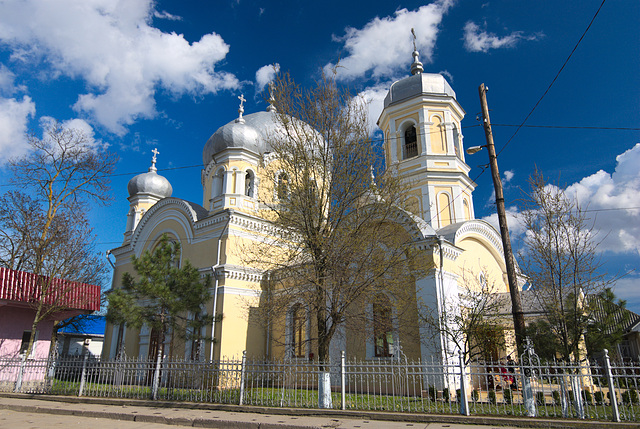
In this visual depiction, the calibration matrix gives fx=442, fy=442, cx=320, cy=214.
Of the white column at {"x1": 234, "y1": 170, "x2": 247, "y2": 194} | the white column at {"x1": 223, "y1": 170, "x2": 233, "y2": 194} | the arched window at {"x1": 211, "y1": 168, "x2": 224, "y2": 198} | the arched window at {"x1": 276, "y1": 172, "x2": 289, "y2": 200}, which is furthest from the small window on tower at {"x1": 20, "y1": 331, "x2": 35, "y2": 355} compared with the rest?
the arched window at {"x1": 276, "y1": 172, "x2": 289, "y2": 200}

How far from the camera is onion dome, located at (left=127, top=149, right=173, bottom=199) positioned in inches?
918

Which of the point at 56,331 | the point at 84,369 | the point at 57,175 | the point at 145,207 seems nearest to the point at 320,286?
the point at 84,369

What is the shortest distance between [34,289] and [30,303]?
426 mm

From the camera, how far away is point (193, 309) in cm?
1282

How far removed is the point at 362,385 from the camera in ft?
30.6

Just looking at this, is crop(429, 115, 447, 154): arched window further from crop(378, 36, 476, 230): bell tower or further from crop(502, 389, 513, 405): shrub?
crop(502, 389, 513, 405): shrub

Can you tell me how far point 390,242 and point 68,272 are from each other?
1042 centimetres

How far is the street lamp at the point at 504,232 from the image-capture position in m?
8.77

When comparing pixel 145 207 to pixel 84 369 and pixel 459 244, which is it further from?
pixel 459 244

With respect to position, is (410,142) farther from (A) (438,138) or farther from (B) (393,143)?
(A) (438,138)

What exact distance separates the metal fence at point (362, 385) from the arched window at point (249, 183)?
316 inches

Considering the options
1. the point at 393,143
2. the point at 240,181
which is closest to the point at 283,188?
the point at 240,181

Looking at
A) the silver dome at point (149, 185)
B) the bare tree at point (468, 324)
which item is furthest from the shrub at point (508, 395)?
the silver dome at point (149, 185)

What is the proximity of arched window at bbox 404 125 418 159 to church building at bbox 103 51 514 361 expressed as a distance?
0.14 ft
